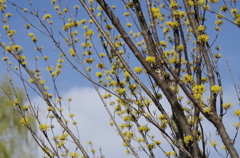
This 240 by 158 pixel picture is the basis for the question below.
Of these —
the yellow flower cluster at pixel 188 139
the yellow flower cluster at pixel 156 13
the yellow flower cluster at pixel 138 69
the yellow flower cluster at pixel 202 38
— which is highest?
the yellow flower cluster at pixel 156 13

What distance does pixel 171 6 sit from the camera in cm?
338

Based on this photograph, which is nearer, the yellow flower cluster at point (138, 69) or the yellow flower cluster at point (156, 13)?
the yellow flower cluster at point (156, 13)

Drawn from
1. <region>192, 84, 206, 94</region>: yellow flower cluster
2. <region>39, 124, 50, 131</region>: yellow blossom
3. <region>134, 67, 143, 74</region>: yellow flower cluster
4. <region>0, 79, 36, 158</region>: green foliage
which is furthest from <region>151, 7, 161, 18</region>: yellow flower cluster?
<region>0, 79, 36, 158</region>: green foliage

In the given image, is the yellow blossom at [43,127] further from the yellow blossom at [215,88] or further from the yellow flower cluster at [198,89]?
the yellow blossom at [215,88]

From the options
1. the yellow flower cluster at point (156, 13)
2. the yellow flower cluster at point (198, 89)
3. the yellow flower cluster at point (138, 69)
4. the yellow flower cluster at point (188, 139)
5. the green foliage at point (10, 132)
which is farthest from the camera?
the green foliage at point (10, 132)

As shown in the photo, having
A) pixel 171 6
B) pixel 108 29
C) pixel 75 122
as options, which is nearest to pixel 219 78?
pixel 171 6

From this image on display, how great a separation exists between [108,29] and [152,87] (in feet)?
3.92

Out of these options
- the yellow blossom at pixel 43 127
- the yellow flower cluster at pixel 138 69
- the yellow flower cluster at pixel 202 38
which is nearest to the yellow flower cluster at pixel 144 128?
the yellow flower cluster at pixel 138 69

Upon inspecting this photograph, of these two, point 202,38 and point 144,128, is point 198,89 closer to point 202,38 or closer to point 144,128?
point 202,38

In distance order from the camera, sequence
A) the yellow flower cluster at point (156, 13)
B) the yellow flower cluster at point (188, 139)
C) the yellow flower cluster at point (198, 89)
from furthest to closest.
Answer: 1. the yellow flower cluster at point (156, 13)
2. the yellow flower cluster at point (198, 89)
3. the yellow flower cluster at point (188, 139)

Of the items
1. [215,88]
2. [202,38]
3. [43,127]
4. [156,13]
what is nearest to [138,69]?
[156,13]

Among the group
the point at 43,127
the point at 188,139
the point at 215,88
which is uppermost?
the point at 215,88

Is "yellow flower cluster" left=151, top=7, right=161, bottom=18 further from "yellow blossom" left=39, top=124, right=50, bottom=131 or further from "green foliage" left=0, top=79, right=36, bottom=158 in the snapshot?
"green foliage" left=0, top=79, right=36, bottom=158

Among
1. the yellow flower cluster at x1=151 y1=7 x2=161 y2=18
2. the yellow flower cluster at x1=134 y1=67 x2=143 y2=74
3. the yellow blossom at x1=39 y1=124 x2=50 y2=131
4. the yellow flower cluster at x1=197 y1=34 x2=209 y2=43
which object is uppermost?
the yellow flower cluster at x1=151 y1=7 x2=161 y2=18
